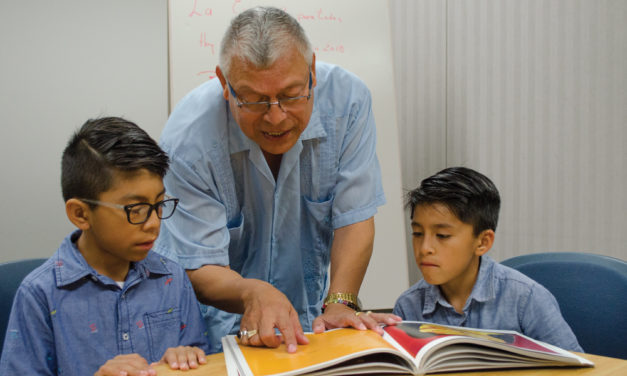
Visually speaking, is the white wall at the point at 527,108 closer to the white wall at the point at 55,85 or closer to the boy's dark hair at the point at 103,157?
the white wall at the point at 55,85

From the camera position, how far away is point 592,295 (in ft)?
4.47

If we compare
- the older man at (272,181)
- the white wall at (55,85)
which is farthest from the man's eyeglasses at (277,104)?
the white wall at (55,85)

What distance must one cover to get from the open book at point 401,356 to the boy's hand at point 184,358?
0.16 ft

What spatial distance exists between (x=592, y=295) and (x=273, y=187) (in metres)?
0.83

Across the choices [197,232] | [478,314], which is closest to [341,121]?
[197,232]

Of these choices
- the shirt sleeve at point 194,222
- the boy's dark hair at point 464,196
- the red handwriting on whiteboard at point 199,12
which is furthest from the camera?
the red handwriting on whiteboard at point 199,12

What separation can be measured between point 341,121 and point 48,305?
803mm

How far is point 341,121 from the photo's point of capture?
145 cm

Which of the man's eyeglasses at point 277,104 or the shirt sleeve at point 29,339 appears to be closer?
the shirt sleeve at point 29,339

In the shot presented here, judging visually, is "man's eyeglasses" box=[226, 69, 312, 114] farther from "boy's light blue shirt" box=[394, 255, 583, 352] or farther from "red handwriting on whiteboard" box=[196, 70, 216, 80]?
"red handwriting on whiteboard" box=[196, 70, 216, 80]

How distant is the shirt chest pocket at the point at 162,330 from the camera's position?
3.81 ft

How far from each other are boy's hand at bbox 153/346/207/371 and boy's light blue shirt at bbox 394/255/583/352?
25.7 inches

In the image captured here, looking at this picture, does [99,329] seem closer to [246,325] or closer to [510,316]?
[246,325]

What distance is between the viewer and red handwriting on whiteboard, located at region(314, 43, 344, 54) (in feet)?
→ 8.17
